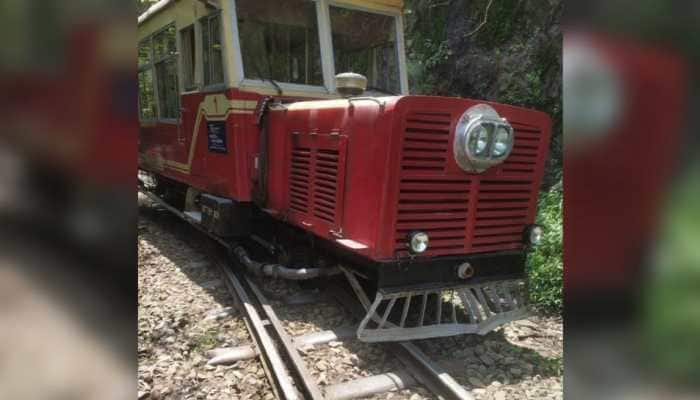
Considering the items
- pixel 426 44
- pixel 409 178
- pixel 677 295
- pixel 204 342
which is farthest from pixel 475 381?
pixel 426 44

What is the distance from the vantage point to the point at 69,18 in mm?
626

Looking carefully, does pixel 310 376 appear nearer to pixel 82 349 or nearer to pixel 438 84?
pixel 82 349

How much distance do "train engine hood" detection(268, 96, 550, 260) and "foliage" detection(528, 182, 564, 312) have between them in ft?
3.11

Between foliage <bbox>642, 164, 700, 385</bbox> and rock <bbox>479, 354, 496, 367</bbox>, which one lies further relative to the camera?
rock <bbox>479, 354, 496, 367</bbox>

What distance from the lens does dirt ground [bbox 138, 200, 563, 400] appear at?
308 cm

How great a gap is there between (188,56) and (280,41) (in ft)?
5.27

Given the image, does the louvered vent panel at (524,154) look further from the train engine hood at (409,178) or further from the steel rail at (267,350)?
the steel rail at (267,350)

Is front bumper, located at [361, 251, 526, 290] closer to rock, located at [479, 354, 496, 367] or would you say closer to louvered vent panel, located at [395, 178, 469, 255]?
louvered vent panel, located at [395, 178, 469, 255]

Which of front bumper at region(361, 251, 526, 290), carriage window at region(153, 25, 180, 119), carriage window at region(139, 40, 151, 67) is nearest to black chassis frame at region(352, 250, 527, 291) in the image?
front bumper at region(361, 251, 526, 290)

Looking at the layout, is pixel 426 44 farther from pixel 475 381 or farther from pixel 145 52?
pixel 475 381

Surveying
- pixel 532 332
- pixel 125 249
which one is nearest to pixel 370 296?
pixel 532 332

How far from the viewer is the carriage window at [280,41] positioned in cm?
455

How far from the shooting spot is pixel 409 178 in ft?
10.3

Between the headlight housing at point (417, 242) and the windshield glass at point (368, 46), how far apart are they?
87.9 inches
